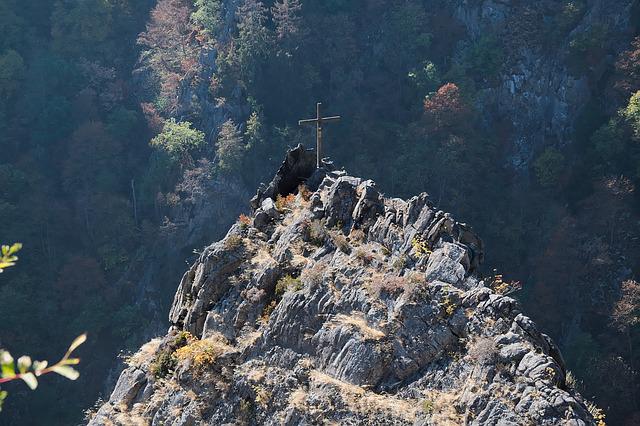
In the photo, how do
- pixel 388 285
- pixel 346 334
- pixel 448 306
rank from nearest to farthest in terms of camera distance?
pixel 448 306, pixel 346 334, pixel 388 285

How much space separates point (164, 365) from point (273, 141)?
40.1 meters

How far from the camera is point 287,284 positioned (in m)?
16.8

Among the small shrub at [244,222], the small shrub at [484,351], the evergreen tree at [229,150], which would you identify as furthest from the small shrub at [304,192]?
the evergreen tree at [229,150]

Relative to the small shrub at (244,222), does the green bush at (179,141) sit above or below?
below

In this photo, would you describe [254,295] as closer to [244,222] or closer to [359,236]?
[359,236]

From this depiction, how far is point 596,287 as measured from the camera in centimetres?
4628

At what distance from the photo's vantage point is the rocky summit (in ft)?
44.4

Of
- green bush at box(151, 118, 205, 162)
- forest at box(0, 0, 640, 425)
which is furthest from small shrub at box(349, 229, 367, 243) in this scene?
green bush at box(151, 118, 205, 162)

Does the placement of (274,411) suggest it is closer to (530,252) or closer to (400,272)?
(400,272)

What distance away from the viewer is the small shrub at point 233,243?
1827cm

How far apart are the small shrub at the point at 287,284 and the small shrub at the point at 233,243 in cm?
160

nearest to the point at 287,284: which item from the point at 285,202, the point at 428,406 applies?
the point at 285,202

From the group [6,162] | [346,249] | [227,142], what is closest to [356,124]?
[227,142]

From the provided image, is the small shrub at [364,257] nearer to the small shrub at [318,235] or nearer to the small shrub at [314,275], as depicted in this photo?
the small shrub at [314,275]
